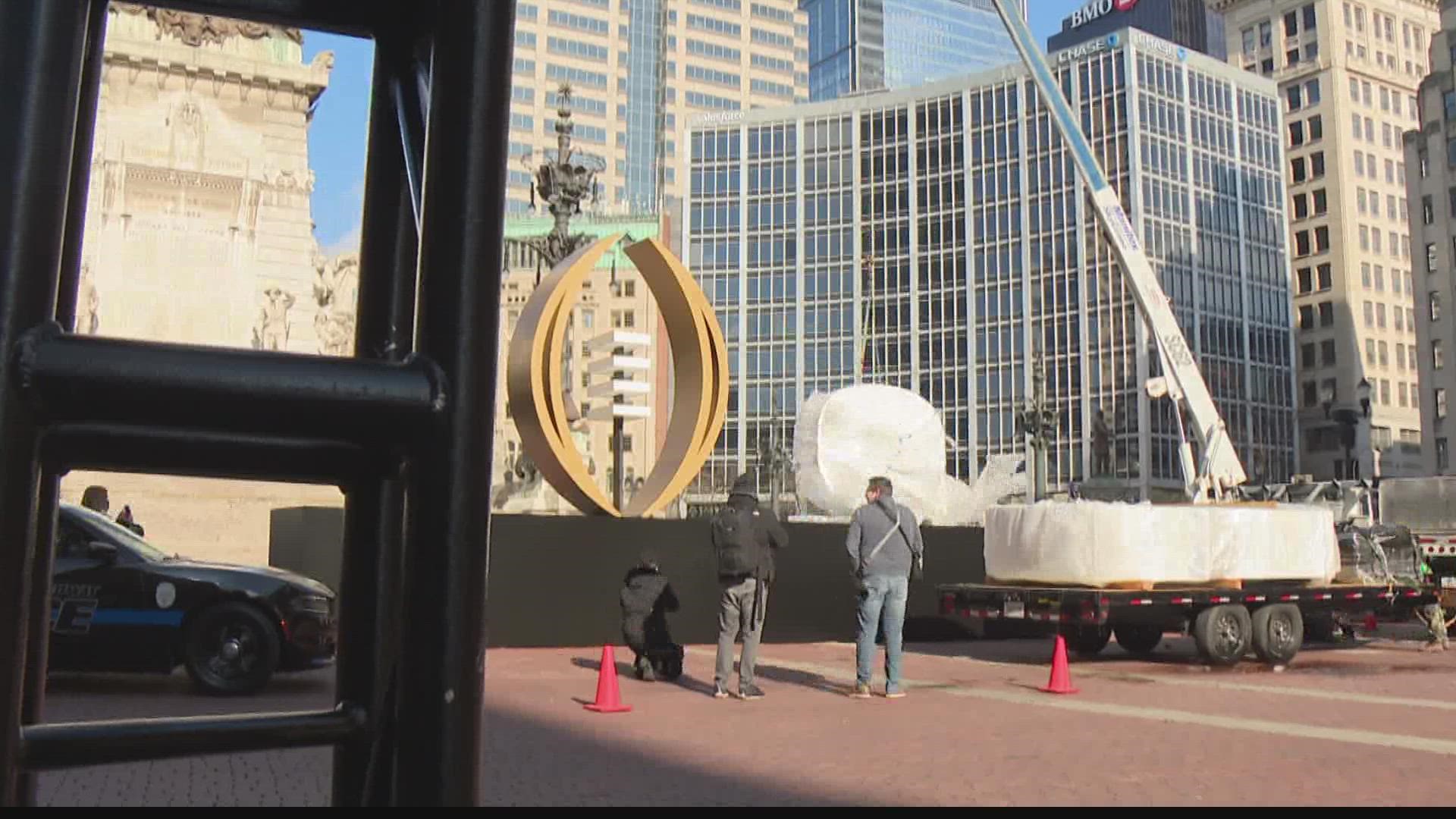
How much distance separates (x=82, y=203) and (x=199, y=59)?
2756 centimetres

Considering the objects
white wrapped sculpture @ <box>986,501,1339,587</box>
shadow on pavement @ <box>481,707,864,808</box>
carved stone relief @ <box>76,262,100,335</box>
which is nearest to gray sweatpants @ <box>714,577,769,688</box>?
shadow on pavement @ <box>481,707,864,808</box>

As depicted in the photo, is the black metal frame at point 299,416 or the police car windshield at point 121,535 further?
the police car windshield at point 121,535

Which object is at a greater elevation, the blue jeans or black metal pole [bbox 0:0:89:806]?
black metal pole [bbox 0:0:89:806]

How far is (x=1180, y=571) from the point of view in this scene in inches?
633

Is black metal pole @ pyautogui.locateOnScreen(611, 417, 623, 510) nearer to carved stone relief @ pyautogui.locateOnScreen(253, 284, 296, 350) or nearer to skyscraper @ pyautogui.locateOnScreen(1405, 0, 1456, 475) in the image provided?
carved stone relief @ pyautogui.locateOnScreen(253, 284, 296, 350)

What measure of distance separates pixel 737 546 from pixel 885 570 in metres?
1.44

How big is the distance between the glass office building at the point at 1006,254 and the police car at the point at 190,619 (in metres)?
78.9

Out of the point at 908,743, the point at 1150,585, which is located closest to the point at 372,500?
the point at 908,743

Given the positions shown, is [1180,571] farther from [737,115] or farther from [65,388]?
[737,115]

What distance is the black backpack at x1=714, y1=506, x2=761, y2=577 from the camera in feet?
40.8

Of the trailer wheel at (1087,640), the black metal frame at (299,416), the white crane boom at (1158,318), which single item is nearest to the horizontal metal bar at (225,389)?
the black metal frame at (299,416)

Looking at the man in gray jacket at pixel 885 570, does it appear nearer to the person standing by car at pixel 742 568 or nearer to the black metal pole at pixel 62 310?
the person standing by car at pixel 742 568

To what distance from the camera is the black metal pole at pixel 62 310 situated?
1.12 metres

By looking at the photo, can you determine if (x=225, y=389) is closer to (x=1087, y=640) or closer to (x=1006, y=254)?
(x=1087, y=640)
